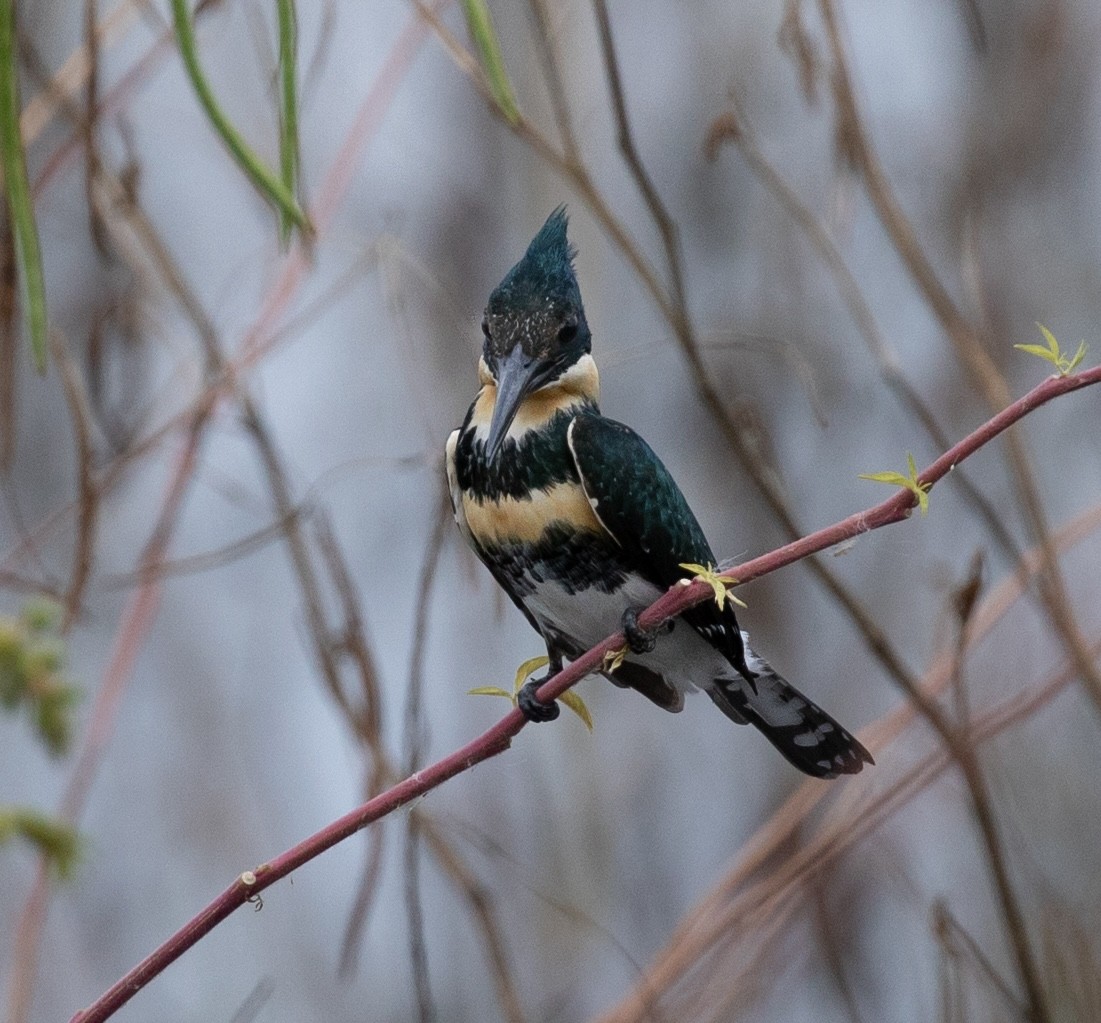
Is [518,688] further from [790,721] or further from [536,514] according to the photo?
[790,721]

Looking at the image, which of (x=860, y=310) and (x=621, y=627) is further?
(x=860, y=310)

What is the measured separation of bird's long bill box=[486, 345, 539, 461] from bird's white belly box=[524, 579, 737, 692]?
0.28 metres

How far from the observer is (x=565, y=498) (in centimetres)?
204

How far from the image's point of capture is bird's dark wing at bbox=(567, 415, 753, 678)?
2.02 meters

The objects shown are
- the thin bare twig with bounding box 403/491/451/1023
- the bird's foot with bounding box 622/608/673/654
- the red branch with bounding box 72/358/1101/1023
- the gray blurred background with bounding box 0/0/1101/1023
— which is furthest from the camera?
the gray blurred background with bounding box 0/0/1101/1023

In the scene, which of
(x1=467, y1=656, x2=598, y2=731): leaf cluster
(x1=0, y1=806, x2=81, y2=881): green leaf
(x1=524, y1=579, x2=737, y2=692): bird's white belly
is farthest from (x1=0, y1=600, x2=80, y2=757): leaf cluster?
(x1=524, y1=579, x2=737, y2=692): bird's white belly

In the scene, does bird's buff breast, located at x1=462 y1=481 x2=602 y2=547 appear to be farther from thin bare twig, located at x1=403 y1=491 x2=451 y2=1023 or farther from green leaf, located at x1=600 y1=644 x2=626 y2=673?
green leaf, located at x1=600 y1=644 x2=626 y2=673

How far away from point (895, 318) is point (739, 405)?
212cm

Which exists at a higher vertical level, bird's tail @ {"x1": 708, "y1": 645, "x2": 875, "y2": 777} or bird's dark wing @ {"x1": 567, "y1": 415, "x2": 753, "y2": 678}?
bird's dark wing @ {"x1": 567, "y1": 415, "x2": 753, "y2": 678}

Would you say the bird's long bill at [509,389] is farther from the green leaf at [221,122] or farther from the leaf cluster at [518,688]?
the green leaf at [221,122]

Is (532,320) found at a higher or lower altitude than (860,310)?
higher

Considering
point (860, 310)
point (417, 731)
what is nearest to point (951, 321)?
point (860, 310)

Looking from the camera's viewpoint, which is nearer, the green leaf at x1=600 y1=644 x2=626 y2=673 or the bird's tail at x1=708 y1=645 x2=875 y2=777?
the green leaf at x1=600 y1=644 x2=626 y2=673

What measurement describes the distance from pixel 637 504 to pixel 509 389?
250 mm
